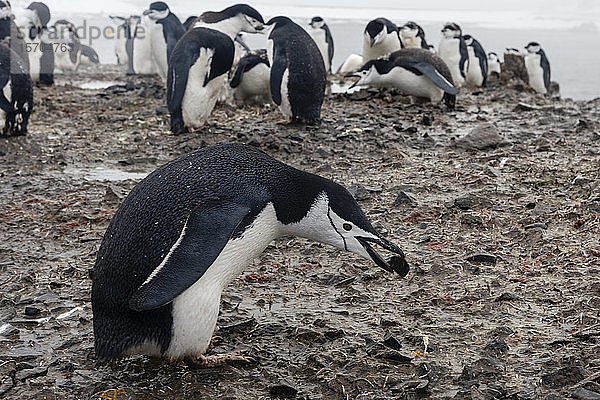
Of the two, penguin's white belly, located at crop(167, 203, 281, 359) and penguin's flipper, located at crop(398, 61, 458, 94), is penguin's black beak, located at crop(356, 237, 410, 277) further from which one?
penguin's flipper, located at crop(398, 61, 458, 94)

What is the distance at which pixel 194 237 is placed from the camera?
2.37 m

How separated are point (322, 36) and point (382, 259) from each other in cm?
1097

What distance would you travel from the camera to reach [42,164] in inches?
233

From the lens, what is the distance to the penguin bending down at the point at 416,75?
8.23m

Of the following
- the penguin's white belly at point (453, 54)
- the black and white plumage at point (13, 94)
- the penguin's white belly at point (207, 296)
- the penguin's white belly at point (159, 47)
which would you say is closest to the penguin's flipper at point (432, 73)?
the black and white plumage at point (13, 94)

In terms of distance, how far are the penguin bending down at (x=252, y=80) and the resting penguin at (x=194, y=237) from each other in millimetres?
5555

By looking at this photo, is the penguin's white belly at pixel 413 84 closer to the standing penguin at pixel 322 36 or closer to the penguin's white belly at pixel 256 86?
the penguin's white belly at pixel 256 86

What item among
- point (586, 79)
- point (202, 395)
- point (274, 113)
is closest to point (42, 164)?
point (274, 113)

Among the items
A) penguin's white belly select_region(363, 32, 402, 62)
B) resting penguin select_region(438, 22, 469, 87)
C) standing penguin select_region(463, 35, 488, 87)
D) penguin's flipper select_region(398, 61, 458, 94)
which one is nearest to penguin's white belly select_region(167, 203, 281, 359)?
penguin's flipper select_region(398, 61, 458, 94)

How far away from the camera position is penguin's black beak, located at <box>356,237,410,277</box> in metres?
2.66

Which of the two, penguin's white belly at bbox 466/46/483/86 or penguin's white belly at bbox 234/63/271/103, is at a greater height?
penguin's white belly at bbox 234/63/271/103

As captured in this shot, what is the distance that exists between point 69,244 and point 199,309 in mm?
1799

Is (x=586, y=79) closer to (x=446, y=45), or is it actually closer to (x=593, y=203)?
(x=446, y=45)

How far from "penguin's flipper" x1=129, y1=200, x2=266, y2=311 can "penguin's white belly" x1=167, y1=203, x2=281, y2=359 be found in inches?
3.9
